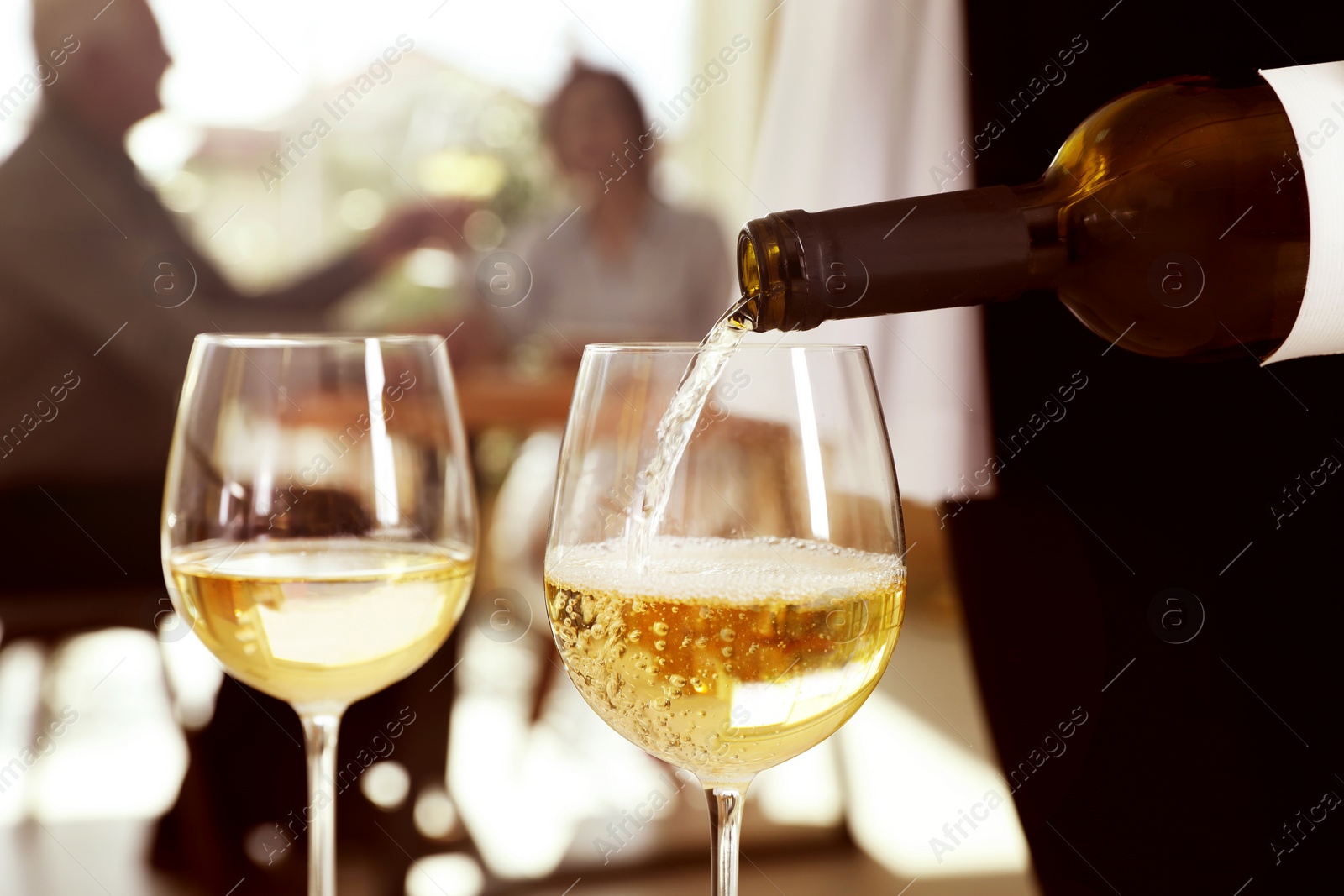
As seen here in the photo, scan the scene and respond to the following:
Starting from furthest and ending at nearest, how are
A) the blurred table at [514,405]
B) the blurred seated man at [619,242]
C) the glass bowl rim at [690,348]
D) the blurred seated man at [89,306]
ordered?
the blurred seated man at [619,242], the blurred table at [514,405], the blurred seated man at [89,306], the glass bowl rim at [690,348]

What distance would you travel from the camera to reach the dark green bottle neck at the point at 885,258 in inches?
20.2

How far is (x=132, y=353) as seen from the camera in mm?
2988

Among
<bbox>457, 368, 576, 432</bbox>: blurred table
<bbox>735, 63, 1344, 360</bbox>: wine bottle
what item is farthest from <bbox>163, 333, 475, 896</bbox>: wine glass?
<bbox>457, 368, 576, 432</bbox>: blurred table

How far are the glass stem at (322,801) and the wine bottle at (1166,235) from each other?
343 millimetres

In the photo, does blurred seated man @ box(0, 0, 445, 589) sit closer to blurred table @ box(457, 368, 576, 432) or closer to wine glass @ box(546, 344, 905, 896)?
blurred table @ box(457, 368, 576, 432)

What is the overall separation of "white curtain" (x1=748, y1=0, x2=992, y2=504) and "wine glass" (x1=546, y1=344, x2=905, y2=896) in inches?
30.6

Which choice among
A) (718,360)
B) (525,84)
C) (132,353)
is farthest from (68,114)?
(525,84)

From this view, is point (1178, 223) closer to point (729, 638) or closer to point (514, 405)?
point (729, 638)

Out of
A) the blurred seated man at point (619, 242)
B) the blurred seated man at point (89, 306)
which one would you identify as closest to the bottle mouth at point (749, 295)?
the blurred seated man at point (89, 306)

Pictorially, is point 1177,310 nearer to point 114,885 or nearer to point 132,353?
point 114,885

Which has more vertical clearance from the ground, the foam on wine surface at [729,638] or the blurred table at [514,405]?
the foam on wine surface at [729,638]

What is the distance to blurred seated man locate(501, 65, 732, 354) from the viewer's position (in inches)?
172

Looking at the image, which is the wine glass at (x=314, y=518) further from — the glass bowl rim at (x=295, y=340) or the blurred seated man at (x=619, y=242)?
the blurred seated man at (x=619, y=242)

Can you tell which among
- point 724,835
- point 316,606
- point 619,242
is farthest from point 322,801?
point 619,242
